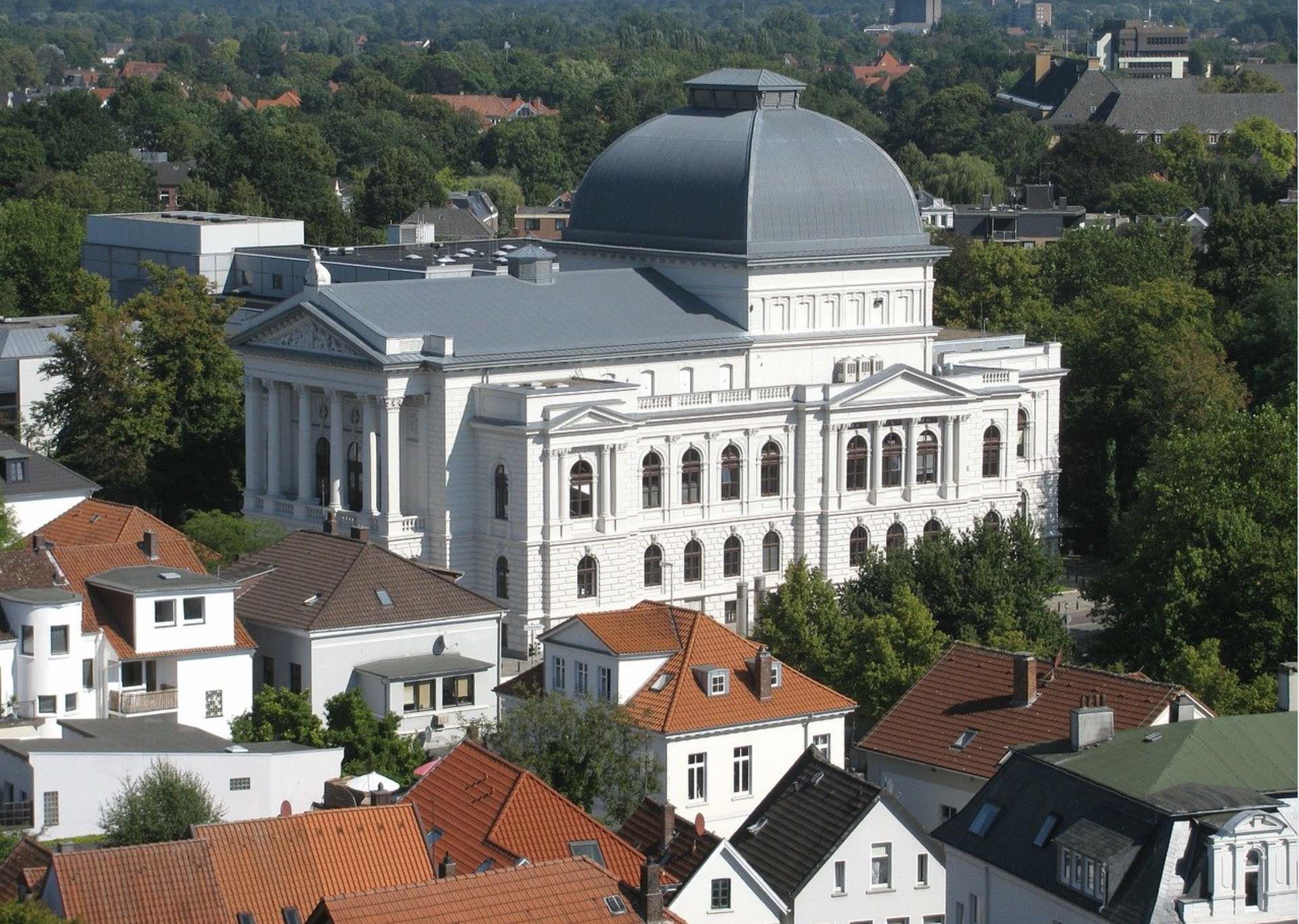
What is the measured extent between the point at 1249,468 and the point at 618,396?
65.4ft

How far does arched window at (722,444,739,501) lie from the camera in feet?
370

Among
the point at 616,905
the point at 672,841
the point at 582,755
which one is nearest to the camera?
the point at 616,905

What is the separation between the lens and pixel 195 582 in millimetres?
88812

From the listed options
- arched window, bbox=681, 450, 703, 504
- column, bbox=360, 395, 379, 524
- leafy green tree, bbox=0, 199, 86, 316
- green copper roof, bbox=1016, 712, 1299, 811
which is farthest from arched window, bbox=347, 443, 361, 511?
leafy green tree, bbox=0, 199, 86, 316

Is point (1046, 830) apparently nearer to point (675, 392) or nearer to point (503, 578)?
point (503, 578)

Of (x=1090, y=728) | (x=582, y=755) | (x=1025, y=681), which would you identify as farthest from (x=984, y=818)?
(x=582, y=755)

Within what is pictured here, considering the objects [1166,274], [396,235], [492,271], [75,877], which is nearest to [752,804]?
[75,877]

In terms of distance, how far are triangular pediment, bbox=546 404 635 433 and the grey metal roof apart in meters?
14.9

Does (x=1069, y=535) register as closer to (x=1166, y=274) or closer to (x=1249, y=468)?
(x=1249, y=468)

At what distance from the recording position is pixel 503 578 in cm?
10900

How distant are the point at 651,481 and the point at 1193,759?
47.1 meters

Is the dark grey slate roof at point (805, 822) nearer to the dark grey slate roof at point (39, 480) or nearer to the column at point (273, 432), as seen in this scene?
the dark grey slate roof at point (39, 480)

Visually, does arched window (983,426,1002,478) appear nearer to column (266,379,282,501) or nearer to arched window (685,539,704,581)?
arched window (685,539,704,581)

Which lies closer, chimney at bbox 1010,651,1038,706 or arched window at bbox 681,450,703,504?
chimney at bbox 1010,651,1038,706
